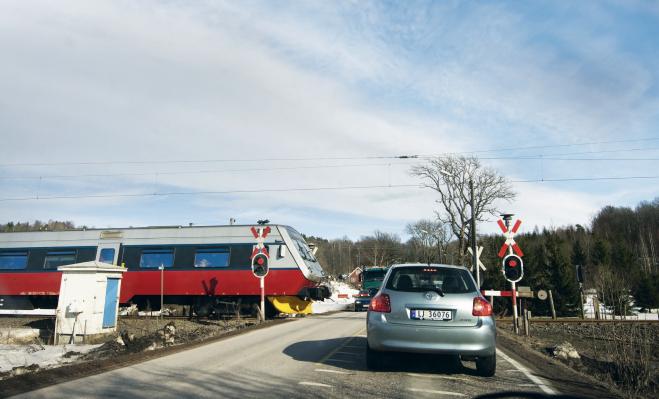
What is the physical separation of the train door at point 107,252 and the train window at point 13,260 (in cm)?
351

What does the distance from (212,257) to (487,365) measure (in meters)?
14.7

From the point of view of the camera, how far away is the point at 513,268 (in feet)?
41.7

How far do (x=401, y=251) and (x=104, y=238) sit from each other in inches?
2899

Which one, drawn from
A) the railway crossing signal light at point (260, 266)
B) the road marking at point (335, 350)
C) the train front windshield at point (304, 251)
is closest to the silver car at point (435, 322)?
the road marking at point (335, 350)

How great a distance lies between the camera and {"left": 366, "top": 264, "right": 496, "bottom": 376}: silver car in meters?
6.31

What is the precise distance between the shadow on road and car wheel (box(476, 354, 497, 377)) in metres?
0.30

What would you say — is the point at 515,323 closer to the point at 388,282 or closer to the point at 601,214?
the point at 388,282

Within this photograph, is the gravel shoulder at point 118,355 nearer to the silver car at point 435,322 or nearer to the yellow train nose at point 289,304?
the yellow train nose at point 289,304

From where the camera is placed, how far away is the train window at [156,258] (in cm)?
1973

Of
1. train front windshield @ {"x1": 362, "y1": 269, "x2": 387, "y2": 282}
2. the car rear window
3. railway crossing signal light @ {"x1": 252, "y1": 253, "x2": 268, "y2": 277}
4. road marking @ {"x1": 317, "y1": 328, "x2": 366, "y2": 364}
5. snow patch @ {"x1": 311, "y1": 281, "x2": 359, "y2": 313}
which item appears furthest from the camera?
train front windshield @ {"x1": 362, "y1": 269, "x2": 387, "y2": 282}

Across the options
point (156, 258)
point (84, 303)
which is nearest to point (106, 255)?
point (156, 258)

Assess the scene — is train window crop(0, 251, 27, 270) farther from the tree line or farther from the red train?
the tree line

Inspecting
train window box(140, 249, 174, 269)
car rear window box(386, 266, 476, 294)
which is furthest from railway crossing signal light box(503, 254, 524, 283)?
train window box(140, 249, 174, 269)

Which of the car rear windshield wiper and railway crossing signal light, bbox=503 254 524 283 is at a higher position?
railway crossing signal light, bbox=503 254 524 283
